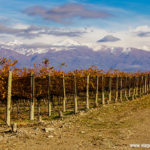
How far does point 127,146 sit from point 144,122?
7125 millimetres

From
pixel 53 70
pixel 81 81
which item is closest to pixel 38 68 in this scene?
pixel 53 70

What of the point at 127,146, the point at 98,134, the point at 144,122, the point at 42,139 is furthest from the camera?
the point at 144,122

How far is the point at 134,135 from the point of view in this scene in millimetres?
13172

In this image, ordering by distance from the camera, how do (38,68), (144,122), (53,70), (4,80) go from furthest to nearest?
(53,70) < (38,68) < (4,80) < (144,122)

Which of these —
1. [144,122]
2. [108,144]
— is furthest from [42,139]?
[144,122]

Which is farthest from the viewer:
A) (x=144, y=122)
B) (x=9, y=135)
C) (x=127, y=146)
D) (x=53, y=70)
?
(x=53, y=70)

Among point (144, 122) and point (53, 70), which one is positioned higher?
point (53, 70)

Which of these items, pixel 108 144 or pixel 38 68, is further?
pixel 38 68

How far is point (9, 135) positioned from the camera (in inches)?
489

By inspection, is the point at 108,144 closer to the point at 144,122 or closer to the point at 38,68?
the point at 144,122

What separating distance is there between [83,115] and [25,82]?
618cm

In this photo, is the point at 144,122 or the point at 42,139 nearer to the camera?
the point at 42,139

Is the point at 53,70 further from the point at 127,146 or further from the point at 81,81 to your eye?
the point at 127,146

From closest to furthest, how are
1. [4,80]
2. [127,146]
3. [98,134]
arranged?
[127,146]
[98,134]
[4,80]
